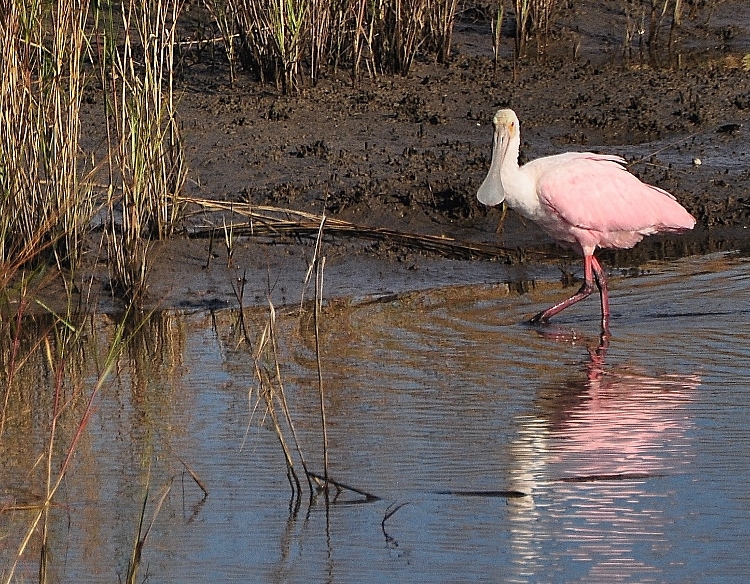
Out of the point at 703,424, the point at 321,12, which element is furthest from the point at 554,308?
the point at 321,12

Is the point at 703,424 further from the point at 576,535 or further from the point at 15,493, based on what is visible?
the point at 15,493

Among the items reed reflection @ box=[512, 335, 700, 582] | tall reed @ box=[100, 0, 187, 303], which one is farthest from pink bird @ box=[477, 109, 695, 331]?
tall reed @ box=[100, 0, 187, 303]

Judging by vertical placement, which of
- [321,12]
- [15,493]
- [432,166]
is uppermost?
[321,12]

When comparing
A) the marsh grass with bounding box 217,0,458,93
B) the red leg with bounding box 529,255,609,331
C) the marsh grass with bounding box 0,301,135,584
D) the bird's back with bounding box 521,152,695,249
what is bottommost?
the marsh grass with bounding box 0,301,135,584

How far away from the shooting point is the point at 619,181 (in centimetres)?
757

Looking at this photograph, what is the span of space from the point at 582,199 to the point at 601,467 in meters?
2.95

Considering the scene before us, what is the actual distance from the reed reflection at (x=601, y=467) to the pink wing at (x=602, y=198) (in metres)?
1.38

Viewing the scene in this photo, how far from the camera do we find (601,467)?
4.55 m

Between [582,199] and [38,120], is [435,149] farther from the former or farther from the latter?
[38,120]

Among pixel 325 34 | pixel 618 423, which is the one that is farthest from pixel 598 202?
pixel 325 34

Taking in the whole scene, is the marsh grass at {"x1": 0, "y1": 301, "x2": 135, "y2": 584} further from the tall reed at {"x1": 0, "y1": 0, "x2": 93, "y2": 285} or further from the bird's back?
the bird's back

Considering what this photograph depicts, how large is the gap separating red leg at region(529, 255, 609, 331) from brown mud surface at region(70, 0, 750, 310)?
1.76ft

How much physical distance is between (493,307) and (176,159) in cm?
182

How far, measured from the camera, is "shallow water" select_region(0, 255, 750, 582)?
3828mm
